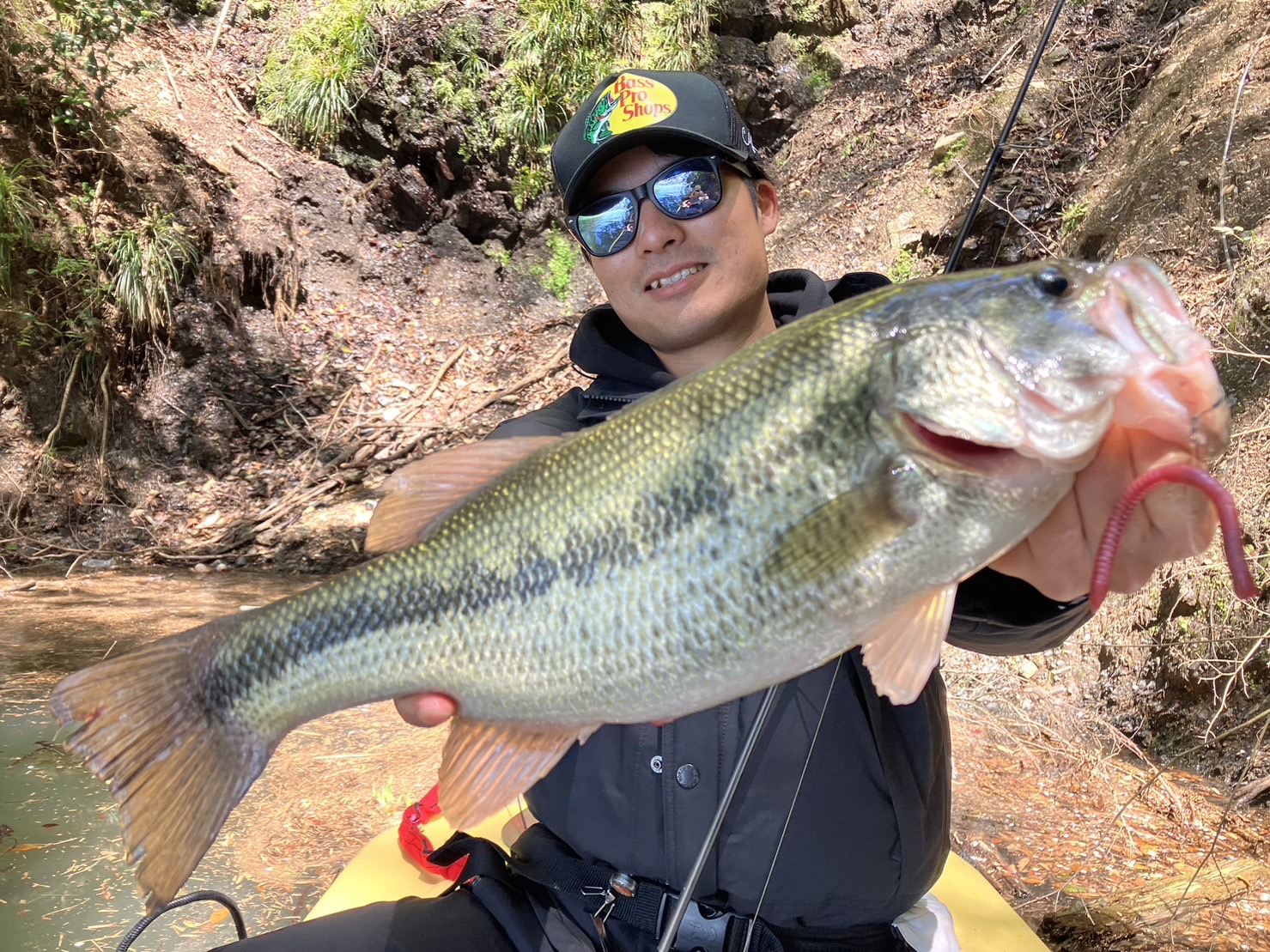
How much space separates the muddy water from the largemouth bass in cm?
222

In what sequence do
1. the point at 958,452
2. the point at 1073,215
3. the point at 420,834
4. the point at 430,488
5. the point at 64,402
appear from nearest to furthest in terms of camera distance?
1. the point at 958,452
2. the point at 430,488
3. the point at 420,834
4. the point at 1073,215
5. the point at 64,402

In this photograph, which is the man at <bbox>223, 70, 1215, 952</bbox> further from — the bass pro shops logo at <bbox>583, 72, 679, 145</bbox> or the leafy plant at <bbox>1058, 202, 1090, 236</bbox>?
the leafy plant at <bbox>1058, 202, 1090, 236</bbox>

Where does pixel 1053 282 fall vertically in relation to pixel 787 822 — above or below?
above

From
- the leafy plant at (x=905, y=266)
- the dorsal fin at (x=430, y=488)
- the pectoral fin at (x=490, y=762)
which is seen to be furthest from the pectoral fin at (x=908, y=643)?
the leafy plant at (x=905, y=266)

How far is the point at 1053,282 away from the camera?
130cm

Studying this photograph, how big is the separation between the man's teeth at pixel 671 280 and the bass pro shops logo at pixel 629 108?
498 mm

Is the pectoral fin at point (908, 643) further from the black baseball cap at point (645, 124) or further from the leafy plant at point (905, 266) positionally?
the leafy plant at point (905, 266)

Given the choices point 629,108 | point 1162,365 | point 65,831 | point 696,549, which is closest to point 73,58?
point 65,831

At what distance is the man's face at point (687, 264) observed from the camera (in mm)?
2641

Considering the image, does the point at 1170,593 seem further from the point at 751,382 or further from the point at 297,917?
the point at 297,917

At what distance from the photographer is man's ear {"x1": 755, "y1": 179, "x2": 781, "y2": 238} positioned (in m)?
2.95

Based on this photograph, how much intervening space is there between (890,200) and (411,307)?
694 cm

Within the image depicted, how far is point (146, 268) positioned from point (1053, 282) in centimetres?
1039

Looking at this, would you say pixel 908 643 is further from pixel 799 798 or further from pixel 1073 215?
pixel 1073 215
